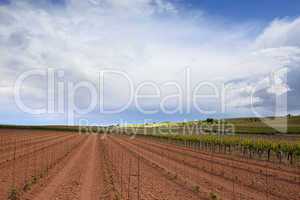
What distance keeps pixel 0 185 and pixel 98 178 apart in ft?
16.1

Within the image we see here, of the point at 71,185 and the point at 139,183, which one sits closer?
the point at 71,185

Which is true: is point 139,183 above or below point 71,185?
below

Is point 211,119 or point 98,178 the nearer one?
point 98,178

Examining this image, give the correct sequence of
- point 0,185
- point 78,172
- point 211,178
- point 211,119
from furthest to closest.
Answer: point 211,119 < point 78,172 < point 211,178 < point 0,185

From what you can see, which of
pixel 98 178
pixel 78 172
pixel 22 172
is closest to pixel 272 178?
pixel 98 178

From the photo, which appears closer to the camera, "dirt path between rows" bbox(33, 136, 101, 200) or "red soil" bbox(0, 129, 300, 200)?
"dirt path between rows" bbox(33, 136, 101, 200)

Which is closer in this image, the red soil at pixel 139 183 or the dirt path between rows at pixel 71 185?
the dirt path between rows at pixel 71 185

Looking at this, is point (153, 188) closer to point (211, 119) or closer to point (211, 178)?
point (211, 178)

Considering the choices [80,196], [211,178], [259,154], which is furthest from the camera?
[259,154]

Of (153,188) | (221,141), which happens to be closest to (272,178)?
(153,188)

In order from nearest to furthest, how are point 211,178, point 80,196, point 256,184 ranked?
1. point 80,196
2. point 256,184
3. point 211,178

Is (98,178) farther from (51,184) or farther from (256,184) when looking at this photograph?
(256,184)

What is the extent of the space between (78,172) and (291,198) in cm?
1200

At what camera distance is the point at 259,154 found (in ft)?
131
